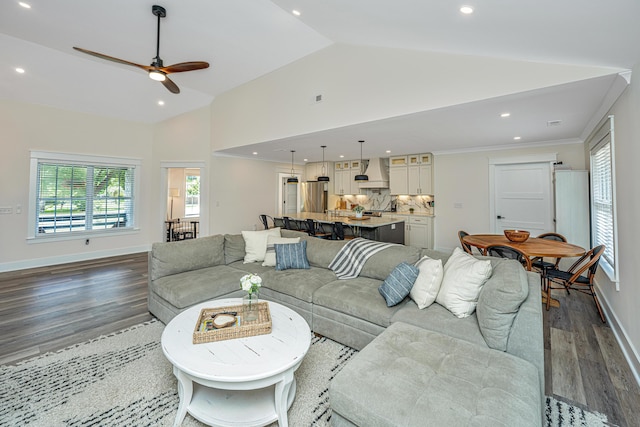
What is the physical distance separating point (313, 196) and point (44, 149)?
22.1ft

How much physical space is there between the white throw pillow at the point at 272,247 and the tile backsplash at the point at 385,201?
16.4ft

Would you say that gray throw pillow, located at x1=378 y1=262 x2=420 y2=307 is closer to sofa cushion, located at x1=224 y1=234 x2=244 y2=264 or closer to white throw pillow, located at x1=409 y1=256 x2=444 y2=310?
white throw pillow, located at x1=409 y1=256 x2=444 y2=310

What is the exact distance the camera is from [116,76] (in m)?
5.22

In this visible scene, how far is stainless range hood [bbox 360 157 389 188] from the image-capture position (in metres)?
8.33

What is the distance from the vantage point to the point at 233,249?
393cm

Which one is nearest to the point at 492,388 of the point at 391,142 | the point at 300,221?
the point at 391,142

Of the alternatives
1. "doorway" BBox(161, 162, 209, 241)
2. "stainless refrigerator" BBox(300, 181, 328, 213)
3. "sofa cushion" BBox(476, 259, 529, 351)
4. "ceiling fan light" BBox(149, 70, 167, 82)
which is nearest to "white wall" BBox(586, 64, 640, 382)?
→ "sofa cushion" BBox(476, 259, 529, 351)

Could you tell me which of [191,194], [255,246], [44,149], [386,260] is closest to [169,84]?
[255,246]

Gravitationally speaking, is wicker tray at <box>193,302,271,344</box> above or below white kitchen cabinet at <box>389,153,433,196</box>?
below

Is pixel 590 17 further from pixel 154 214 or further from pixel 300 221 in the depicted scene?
pixel 154 214

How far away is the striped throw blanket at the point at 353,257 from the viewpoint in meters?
3.27

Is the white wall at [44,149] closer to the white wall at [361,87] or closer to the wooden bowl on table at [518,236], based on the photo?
the white wall at [361,87]

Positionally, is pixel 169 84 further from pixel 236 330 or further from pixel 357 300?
pixel 357 300

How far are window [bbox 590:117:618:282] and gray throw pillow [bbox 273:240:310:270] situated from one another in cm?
341
